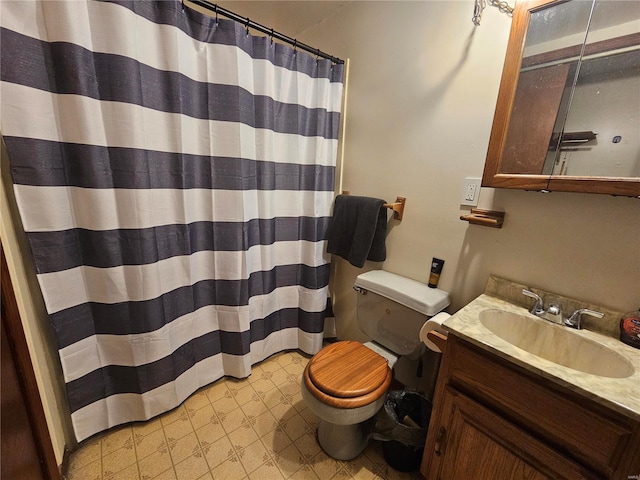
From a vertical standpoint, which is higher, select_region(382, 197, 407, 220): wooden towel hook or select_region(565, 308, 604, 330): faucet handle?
select_region(382, 197, 407, 220): wooden towel hook

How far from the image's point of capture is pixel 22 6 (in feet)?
2.65

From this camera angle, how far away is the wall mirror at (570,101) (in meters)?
0.84

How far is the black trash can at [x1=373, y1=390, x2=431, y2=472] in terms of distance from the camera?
1.12 m

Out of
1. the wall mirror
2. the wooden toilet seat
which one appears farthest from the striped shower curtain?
the wall mirror

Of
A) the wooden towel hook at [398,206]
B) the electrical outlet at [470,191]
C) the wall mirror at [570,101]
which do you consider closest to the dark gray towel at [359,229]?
the wooden towel hook at [398,206]

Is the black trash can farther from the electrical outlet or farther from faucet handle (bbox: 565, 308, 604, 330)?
the electrical outlet

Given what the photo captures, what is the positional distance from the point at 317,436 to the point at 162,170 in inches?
57.0

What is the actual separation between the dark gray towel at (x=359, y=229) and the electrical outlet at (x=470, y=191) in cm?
41

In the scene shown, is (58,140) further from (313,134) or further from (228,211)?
(313,134)

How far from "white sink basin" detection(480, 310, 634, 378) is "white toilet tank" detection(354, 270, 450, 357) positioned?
0.82ft

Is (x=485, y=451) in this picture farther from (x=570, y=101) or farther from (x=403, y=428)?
(x=570, y=101)

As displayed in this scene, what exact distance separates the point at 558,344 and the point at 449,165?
834 mm

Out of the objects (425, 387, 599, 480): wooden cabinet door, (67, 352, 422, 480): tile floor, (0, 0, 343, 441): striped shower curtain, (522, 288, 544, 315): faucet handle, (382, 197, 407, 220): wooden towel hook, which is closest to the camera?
(425, 387, 599, 480): wooden cabinet door

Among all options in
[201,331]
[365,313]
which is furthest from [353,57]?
[201,331]
